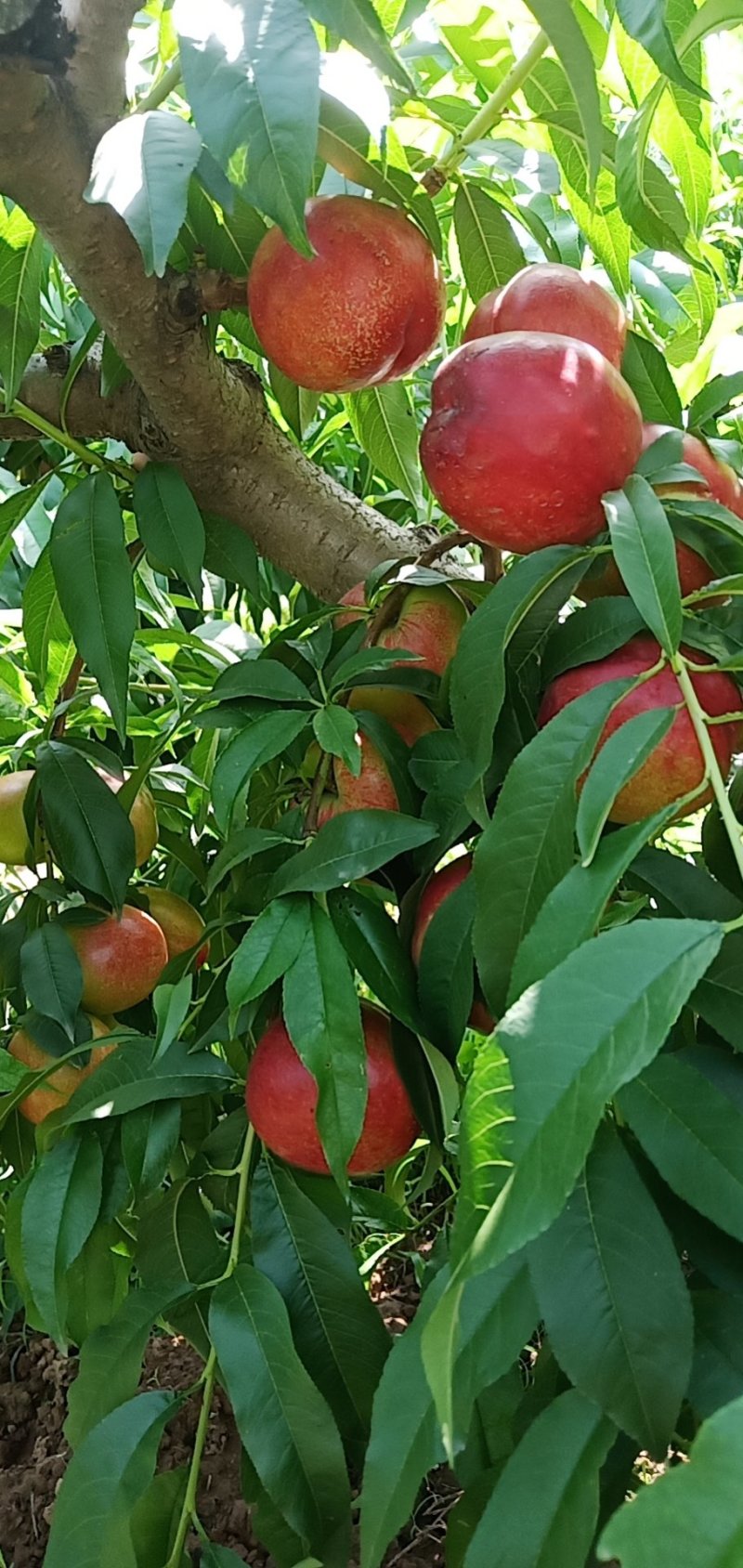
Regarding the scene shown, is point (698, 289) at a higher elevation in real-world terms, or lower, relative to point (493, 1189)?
higher

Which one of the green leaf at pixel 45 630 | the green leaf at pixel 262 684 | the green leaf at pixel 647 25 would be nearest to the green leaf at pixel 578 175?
the green leaf at pixel 647 25

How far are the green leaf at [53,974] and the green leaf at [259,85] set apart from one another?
40 cm

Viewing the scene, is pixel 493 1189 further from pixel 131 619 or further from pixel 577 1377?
pixel 131 619

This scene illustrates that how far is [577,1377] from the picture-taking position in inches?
12.1

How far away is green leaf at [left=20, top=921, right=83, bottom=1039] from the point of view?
60 cm

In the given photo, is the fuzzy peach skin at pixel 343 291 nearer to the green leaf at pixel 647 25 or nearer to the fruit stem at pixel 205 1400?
the green leaf at pixel 647 25

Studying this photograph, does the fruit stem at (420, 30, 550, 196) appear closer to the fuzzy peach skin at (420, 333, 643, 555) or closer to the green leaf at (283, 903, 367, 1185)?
the fuzzy peach skin at (420, 333, 643, 555)

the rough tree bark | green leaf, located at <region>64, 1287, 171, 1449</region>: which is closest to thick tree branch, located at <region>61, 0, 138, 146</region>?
the rough tree bark

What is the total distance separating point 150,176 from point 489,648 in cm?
19

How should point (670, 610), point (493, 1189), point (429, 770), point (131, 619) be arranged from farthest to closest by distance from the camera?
point (131, 619)
point (429, 770)
point (670, 610)
point (493, 1189)

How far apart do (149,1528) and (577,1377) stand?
274 millimetres

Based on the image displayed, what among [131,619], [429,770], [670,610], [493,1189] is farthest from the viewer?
[131,619]

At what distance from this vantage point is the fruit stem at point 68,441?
2.06ft

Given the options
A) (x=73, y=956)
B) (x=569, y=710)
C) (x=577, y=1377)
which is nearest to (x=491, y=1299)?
(x=577, y=1377)
